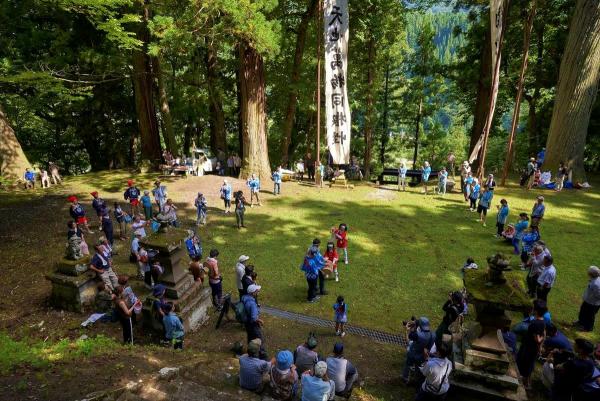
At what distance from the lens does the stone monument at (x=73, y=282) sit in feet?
27.8

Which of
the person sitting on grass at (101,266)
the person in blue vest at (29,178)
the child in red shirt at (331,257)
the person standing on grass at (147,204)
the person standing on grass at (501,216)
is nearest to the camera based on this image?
the person sitting on grass at (101,266)

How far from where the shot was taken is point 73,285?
331 inches

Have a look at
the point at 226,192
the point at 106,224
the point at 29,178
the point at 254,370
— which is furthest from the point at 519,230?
the point at 29,178

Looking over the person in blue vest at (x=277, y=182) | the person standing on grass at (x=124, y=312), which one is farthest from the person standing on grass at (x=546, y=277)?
the person in blue vest at (x=277, y=182)

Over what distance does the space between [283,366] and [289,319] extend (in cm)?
327

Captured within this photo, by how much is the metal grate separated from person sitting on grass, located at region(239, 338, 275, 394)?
9.45 ft

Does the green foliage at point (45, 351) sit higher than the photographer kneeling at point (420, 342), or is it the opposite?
the photographer kneeling at point (420, 342)

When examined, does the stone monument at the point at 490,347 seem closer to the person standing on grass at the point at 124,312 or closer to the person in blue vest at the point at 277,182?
the person standing on grass at the point at 124,312

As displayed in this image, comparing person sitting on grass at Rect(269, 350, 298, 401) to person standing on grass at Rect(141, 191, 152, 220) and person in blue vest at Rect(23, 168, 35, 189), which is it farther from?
person in blue vest at Rect(23, 168, 35, 189)

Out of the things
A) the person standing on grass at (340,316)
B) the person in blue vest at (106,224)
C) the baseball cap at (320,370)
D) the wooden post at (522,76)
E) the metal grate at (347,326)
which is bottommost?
the metal grate at (347,326)

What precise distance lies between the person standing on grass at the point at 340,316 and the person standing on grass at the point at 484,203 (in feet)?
28.9

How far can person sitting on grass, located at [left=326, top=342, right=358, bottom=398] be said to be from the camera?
19.2 ft

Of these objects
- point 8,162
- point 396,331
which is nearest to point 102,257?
point 396,331

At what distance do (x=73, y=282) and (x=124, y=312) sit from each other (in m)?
2.07
